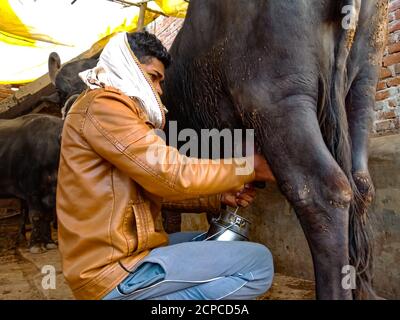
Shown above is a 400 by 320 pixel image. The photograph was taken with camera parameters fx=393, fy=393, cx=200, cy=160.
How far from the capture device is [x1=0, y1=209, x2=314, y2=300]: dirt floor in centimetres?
287

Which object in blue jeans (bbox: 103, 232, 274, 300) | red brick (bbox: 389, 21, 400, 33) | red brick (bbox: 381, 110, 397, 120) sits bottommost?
blue jeans (bbox: 103, 232, 274, 300)

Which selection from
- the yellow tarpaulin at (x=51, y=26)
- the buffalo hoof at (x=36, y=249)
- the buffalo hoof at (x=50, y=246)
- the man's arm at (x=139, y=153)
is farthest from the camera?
the yellow tarpaulin at (x=51, y=26)

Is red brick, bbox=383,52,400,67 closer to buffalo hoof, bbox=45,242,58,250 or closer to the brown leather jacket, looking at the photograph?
the brown leather jacket

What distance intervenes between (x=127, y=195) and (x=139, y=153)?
0.67 ft

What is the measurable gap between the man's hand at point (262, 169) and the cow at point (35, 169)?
410 centimetres

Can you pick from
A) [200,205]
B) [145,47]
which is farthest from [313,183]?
[145,47]

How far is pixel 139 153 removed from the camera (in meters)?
1.58

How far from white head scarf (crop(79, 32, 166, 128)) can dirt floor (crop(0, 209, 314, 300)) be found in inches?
68.4

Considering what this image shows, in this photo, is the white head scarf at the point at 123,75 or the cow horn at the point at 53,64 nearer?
the white head scarf at the point at 123,75

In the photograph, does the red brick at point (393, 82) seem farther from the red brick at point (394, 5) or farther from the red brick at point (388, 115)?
the red brick at point (394, 5)

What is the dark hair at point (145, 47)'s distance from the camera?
74.6 inches

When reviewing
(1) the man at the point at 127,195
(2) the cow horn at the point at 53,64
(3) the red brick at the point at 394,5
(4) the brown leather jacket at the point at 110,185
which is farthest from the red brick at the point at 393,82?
(2) the cow horn at the point at 53,64

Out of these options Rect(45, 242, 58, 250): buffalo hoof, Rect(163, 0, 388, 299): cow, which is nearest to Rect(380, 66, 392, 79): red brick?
Rect(163, 0, 388, 299): cow

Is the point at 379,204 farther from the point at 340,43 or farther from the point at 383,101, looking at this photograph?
the point at 383,101
